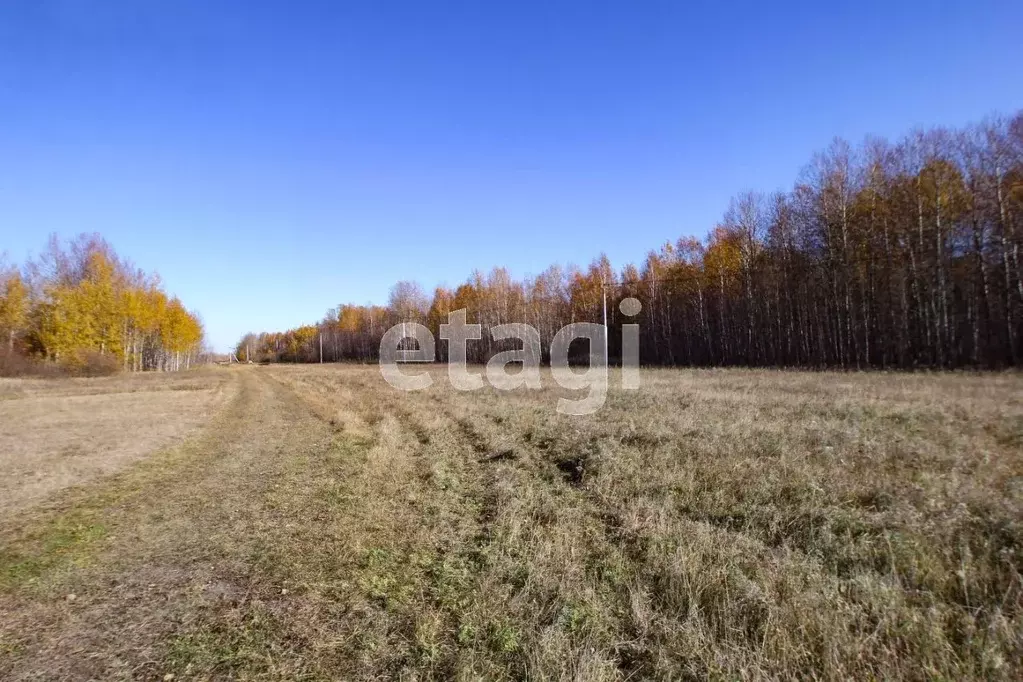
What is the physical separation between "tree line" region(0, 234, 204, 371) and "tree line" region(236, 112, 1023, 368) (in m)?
57.4

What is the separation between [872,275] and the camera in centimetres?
2992

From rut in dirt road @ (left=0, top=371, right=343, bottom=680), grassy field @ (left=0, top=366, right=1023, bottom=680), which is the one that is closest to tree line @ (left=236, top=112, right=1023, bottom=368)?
grassy field @ (left=0, top=366, right=1023, bottom=680)

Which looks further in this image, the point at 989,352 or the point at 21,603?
the point at 989,352

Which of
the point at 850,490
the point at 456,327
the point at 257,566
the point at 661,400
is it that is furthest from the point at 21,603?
the point at 456,327

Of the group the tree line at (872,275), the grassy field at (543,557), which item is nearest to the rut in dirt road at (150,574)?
the grassy field at (543,557)

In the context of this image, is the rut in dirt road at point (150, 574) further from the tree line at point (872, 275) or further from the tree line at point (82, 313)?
the tree line at point (82, 313)

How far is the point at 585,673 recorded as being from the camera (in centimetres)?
308

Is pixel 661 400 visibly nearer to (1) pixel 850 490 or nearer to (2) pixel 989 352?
(1) pixel 850 490

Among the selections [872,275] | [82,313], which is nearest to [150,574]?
[872,275]

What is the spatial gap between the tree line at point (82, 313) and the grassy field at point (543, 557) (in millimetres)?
48270

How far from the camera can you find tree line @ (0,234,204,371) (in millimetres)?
45156

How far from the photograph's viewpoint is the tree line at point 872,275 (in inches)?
989

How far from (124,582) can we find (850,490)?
26.6ft

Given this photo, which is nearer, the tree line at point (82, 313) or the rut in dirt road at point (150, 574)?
the rut in dirt road at point (150, 574)
